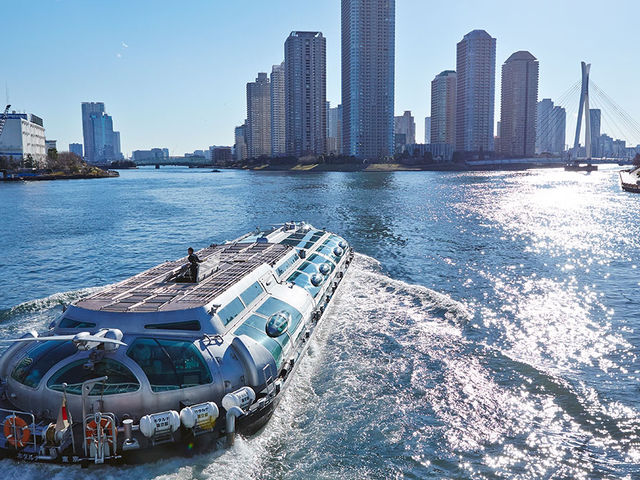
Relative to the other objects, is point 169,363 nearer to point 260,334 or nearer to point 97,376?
point 97,376

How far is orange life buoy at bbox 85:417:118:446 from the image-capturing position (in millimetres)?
13180

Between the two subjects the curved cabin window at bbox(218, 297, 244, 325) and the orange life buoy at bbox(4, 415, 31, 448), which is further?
the curved cabin window at bbox(218, 297, 244, 325)

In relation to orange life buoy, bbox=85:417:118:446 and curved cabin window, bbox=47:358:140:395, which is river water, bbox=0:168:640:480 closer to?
orange life buoy, bbox=85:417:118:446

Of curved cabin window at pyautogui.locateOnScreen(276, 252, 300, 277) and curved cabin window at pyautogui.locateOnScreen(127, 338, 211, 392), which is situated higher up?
→ curved cabin window at pyautogui.locateOnScreen(276, 252, 300, 277)

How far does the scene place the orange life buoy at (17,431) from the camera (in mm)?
13359

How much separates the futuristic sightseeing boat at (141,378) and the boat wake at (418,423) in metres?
0.62

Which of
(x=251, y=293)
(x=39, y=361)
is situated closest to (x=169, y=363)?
(x=39, y=361)

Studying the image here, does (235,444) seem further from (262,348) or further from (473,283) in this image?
(473,283)

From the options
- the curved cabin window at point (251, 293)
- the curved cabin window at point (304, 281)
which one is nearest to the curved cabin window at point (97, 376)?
the curved cabin window at point (251, 293)

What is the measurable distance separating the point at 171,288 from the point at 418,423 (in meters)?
10.0

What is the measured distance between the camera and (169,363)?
14852 mm

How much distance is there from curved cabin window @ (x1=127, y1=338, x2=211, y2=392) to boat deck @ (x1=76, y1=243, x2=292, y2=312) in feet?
4.42

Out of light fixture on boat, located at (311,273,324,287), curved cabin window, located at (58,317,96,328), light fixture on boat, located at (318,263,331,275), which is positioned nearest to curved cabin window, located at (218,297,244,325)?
curved cabin window, located at (58,317,96,328)

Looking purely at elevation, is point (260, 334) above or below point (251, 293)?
below
